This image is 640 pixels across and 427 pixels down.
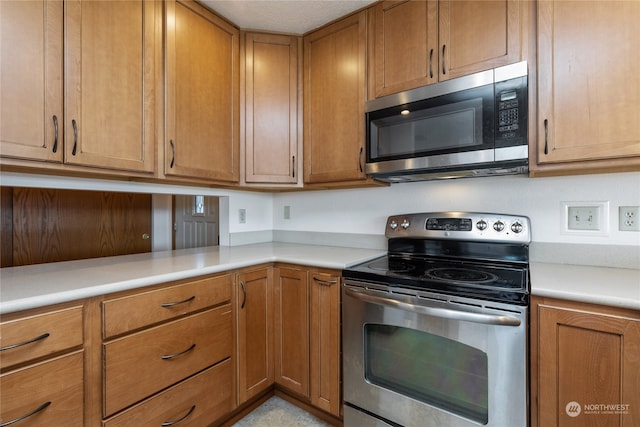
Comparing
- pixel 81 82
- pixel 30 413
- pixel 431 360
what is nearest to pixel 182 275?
pixel 30 413

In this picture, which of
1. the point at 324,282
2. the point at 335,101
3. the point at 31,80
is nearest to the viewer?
the point at 31,80

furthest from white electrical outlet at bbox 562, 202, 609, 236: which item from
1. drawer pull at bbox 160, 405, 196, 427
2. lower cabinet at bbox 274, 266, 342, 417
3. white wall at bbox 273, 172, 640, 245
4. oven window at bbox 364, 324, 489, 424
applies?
drawer pull at bbox 160, 405, 196, 427

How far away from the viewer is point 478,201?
5.45 feet

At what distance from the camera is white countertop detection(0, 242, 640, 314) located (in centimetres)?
95

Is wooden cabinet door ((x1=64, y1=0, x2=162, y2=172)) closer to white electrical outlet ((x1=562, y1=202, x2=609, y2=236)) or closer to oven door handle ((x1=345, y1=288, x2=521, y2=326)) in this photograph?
oven door handle ((x1=345, y1=288, x2=521, y2=326))

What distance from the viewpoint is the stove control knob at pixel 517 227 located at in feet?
4.87

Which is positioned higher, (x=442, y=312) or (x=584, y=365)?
(x=442, y=312)

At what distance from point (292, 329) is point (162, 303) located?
732 millimetres

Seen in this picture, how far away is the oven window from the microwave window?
34.7 inches

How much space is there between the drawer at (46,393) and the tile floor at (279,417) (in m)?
0.88

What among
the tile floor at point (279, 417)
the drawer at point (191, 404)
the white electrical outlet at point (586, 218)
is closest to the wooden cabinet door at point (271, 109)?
the drawer at point (191, 404)

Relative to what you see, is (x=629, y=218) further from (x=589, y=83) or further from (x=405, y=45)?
(x=405, y=45)

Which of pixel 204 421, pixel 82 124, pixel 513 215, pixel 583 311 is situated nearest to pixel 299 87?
pixel 82 124

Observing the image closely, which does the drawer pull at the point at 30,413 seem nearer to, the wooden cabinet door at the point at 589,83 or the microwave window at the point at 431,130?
the microwave window at the point at 431,130
